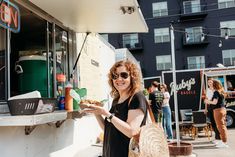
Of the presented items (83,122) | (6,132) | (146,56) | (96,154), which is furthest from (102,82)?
(146,56)

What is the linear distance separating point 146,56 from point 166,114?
1722 centimetres

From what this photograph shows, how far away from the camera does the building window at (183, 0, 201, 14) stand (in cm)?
2430

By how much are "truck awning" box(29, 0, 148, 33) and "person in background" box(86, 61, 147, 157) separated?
1.06 meters

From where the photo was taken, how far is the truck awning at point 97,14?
2939 millimetres

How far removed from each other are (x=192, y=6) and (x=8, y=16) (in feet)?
79.5

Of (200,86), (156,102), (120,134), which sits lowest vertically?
(156,102)

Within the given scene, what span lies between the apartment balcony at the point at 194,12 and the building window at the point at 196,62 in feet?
11.8

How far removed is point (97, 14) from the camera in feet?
10.9

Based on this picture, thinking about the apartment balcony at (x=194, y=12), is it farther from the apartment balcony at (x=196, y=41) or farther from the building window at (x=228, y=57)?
the building window at (x=228, y=57)

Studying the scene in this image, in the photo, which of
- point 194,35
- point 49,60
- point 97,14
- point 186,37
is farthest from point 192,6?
point 49,60

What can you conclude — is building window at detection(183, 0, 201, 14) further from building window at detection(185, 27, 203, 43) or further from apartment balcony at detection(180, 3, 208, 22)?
building window at detection(185, 27, 203, 43)

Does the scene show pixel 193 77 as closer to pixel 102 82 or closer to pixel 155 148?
pixel 102 82

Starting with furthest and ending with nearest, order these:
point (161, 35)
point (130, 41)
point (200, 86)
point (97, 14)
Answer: point (130, 41) < point (161, 35) < point (200, 86) < point (97, 14)

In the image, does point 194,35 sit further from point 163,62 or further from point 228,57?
point 163,62
